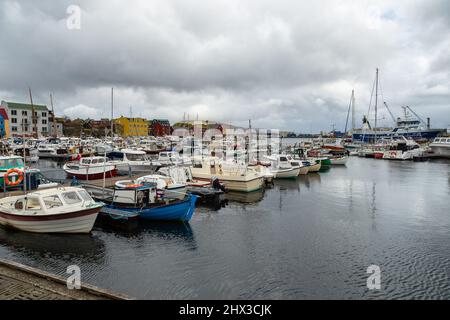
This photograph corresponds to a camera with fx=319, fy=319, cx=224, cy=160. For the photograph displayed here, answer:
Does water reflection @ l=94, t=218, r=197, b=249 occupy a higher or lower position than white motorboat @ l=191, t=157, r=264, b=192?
lower

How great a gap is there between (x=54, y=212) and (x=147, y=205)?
5.71 meters

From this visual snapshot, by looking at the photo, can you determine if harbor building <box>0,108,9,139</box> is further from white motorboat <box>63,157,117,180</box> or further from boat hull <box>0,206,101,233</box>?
boat hull <box>0,206,101,233</box>

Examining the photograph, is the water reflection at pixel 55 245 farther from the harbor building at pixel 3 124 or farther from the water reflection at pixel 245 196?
the harbor building at pixel 3 124

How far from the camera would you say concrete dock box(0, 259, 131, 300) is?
30.3ft

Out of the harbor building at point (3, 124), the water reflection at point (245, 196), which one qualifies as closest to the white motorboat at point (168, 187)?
the water reflection at point (245, 196)

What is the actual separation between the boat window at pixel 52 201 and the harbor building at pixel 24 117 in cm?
9565

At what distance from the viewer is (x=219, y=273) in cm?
1394

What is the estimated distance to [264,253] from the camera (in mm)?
16422

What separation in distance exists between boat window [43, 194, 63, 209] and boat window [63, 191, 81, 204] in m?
0.37

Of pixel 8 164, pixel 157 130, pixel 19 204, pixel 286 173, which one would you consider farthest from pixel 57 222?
pixel 157 130

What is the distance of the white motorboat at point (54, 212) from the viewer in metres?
17.5

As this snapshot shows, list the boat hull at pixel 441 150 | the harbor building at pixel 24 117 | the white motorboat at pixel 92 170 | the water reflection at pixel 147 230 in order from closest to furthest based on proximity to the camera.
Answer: the water reflection at pixel 147 230, the white motorboat at pixel 92 170, the boat hull at pixel 441 150, the harbor building at pixel 24 117

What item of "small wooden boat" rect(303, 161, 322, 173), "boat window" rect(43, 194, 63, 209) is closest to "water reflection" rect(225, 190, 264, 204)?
"boat window" rect(43, 194, 63, 209)
